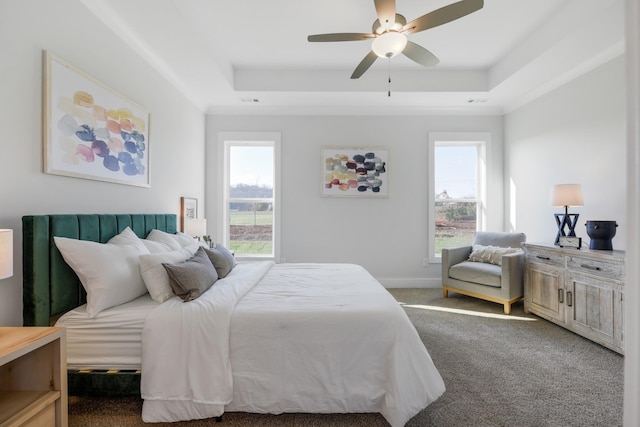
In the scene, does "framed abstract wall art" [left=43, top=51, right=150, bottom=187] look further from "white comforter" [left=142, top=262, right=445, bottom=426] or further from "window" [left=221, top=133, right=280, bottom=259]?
"window" [left=221, top=133, right=280, bottom=259]

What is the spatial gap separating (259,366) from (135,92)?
2709mm

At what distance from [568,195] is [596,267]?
833 millimetres

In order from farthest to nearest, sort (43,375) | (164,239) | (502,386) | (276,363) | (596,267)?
(164,239) < (596,267) < (502,386) < (276,363) < (43,375)

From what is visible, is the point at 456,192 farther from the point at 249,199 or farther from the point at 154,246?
the point at 154,246

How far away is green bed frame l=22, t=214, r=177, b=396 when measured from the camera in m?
1.69

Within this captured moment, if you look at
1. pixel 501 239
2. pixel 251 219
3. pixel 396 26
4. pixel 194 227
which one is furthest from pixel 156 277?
pixel 501 239

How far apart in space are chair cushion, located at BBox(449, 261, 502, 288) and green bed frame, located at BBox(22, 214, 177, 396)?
359 centimetres

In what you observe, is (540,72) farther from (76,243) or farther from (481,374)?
(76,243)

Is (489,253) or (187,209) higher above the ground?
(187,209)

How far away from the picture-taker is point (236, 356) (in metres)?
1.71

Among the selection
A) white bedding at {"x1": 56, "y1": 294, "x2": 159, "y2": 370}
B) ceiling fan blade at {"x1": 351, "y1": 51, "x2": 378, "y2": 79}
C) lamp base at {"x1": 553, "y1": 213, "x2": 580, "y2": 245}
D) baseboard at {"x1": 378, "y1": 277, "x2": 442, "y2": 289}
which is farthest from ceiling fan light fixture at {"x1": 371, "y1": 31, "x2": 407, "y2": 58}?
baseboard at {"x1": 378, "y1": 277, "x2": 442, "y2": 289}

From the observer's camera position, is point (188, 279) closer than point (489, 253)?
Yes

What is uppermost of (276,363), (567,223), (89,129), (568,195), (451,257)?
(89,129)

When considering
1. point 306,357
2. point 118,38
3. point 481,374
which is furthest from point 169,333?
point 118,38
